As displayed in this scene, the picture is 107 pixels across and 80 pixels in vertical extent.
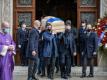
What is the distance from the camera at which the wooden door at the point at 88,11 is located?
68.5ft

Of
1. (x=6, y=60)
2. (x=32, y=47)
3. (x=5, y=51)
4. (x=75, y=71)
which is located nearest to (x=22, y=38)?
(x=75, y=71)

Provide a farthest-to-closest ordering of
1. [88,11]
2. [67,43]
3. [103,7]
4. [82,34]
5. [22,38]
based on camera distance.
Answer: [88,11] → [103,7] → [22,38] → [82,34] → [67,43]

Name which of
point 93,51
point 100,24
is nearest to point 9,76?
point 93,51

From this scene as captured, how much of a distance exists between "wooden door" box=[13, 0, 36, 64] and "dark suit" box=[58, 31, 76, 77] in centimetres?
288

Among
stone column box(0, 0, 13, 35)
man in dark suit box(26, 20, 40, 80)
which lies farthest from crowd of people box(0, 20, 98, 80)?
stone column box(0, 0, 13, 35)

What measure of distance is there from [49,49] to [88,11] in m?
3.62

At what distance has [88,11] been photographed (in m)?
20.9

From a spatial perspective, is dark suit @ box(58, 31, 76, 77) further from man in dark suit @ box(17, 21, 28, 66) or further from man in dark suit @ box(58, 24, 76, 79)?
man in dark suit @ box(17, 21, 28, 66)

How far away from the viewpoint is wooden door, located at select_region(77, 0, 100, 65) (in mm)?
20875

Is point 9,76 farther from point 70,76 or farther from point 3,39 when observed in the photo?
point 70,76

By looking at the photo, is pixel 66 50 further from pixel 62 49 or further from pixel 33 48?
pixel 33 48

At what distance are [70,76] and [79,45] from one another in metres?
1.30

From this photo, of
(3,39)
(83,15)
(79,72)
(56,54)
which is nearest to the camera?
(3,39)

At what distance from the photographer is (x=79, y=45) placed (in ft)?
63.7
